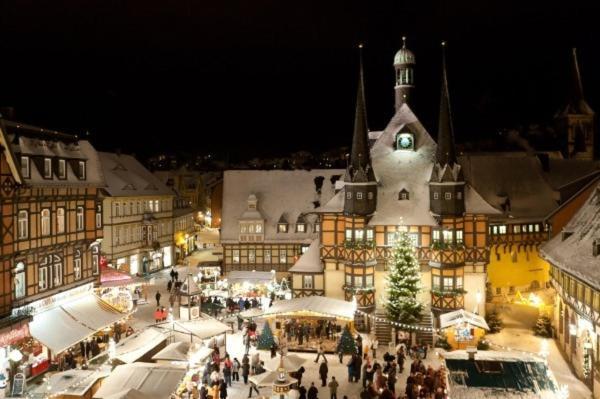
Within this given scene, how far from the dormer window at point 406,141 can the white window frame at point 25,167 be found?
79.0 ft

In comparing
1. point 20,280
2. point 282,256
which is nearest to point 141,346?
point 20,280

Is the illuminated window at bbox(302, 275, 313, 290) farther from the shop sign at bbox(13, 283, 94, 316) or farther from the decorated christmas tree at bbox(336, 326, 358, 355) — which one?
the shop sign at bbox(13, 283, 94, 316)

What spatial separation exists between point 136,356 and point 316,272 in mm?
19042

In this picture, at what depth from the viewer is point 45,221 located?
2983 centimetres

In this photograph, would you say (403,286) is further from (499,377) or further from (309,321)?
(499,377)

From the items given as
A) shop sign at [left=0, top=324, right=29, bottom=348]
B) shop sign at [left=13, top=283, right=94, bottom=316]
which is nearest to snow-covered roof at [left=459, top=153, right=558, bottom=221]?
shop sign at [left=13, top=283, right=94, bottom=316]

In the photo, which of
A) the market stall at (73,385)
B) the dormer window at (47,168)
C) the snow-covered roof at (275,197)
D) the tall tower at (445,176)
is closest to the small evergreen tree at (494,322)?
the tall tower at (445,176)

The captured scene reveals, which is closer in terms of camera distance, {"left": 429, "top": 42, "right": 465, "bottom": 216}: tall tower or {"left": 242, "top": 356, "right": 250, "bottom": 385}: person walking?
{"left": 242, "top": 356, "right": 250, "bottom": 385}: person walking

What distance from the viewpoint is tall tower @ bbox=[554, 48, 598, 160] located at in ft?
233

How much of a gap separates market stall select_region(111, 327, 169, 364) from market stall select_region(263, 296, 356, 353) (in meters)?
7.81

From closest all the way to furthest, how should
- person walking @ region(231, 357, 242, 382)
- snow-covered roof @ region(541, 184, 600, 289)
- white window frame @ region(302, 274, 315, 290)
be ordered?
1. snow-covered roof @ region(541, 184, 600, 289)
2. person walking @ region(231, 357, 242, 382)
3. white window frame @ region(302, 274, 315, 290)

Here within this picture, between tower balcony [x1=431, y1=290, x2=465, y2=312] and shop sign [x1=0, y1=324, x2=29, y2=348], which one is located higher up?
shop sign [x1=0, y1=324, x2=29, y2=348]

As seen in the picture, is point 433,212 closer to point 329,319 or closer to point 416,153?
point 416,153

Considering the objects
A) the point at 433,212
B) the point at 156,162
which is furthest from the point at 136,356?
the point at 156,162
